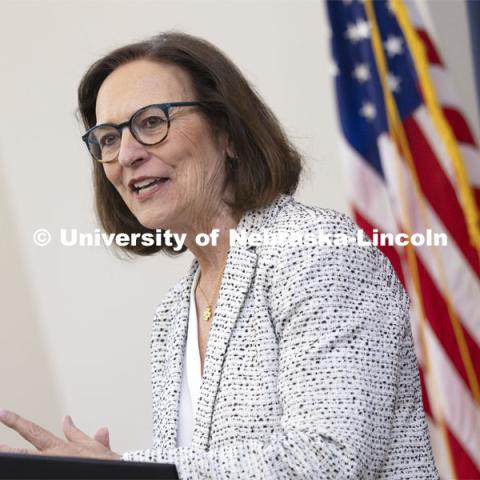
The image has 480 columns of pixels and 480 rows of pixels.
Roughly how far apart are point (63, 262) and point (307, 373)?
2.49 metres

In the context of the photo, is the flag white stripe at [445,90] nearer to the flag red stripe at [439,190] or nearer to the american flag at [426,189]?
the american flag at [426,189]

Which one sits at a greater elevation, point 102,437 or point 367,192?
point 367,192

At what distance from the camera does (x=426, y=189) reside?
2699 mm

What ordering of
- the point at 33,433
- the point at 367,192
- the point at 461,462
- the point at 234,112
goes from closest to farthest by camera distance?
the point at 33,433
the point at 234,112
the point at 461,462
the point at 367,192

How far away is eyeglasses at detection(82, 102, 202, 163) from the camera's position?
6.23 feet

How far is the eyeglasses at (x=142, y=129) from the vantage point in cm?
190

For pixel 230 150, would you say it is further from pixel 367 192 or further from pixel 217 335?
pixel 367 192

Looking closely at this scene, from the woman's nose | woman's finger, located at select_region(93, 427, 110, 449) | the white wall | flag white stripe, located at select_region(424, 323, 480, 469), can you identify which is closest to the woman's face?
the woman's nose

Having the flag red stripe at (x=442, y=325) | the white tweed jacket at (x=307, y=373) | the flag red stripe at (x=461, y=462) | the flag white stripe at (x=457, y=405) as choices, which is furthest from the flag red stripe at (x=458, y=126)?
the white tweed jacket at (x=307, y=373)

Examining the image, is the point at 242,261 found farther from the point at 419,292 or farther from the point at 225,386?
the point at 419,292

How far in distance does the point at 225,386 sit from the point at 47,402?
237 centimetres

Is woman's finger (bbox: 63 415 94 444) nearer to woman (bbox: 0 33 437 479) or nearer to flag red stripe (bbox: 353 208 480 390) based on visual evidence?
woman (bbox: 0 33 437 479)

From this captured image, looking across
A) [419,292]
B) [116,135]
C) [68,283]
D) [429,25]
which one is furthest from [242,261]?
[68,283]

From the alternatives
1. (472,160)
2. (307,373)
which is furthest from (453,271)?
(307,373)
